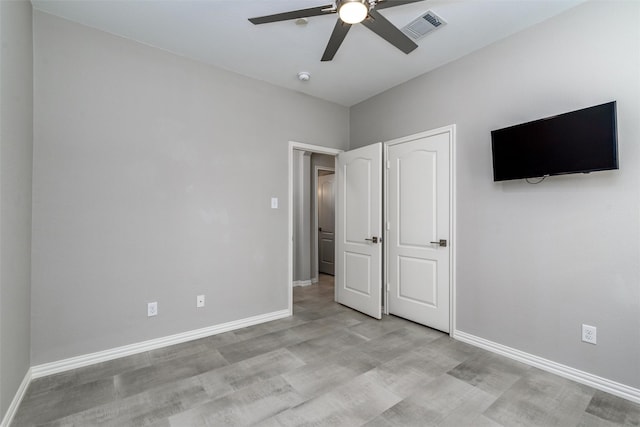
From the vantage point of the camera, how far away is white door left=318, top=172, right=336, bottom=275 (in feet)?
19.8

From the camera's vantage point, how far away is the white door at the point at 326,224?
6047 millimetres

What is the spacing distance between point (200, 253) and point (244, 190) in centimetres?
80

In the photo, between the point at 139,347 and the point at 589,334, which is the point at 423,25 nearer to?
the point at 589,334

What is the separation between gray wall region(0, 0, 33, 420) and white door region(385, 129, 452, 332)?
323 cm

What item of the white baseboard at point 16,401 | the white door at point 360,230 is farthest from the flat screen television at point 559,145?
the white baseboard at point 16,401

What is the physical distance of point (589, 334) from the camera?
2.12 m

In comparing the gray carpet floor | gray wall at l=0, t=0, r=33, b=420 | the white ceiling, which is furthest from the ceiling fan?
the gray carpet floor

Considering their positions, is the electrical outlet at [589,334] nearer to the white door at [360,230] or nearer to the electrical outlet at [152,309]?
the white door at [360,230]

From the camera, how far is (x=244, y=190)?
3236mm

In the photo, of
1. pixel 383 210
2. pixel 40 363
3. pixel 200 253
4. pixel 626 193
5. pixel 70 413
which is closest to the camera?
pixel 70 413

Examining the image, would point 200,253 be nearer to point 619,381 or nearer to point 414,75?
point 414,75

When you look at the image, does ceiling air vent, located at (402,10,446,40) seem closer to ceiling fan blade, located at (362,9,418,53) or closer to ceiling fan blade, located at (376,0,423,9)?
ceiling fan blade, located at (362,9,418,53)

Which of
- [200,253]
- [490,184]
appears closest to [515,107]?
[490,184]

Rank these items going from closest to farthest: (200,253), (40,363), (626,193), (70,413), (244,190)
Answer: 1. (70,413)
2. (626,193)
3. (40,363)
4. (200,253)
5. (244,190)
